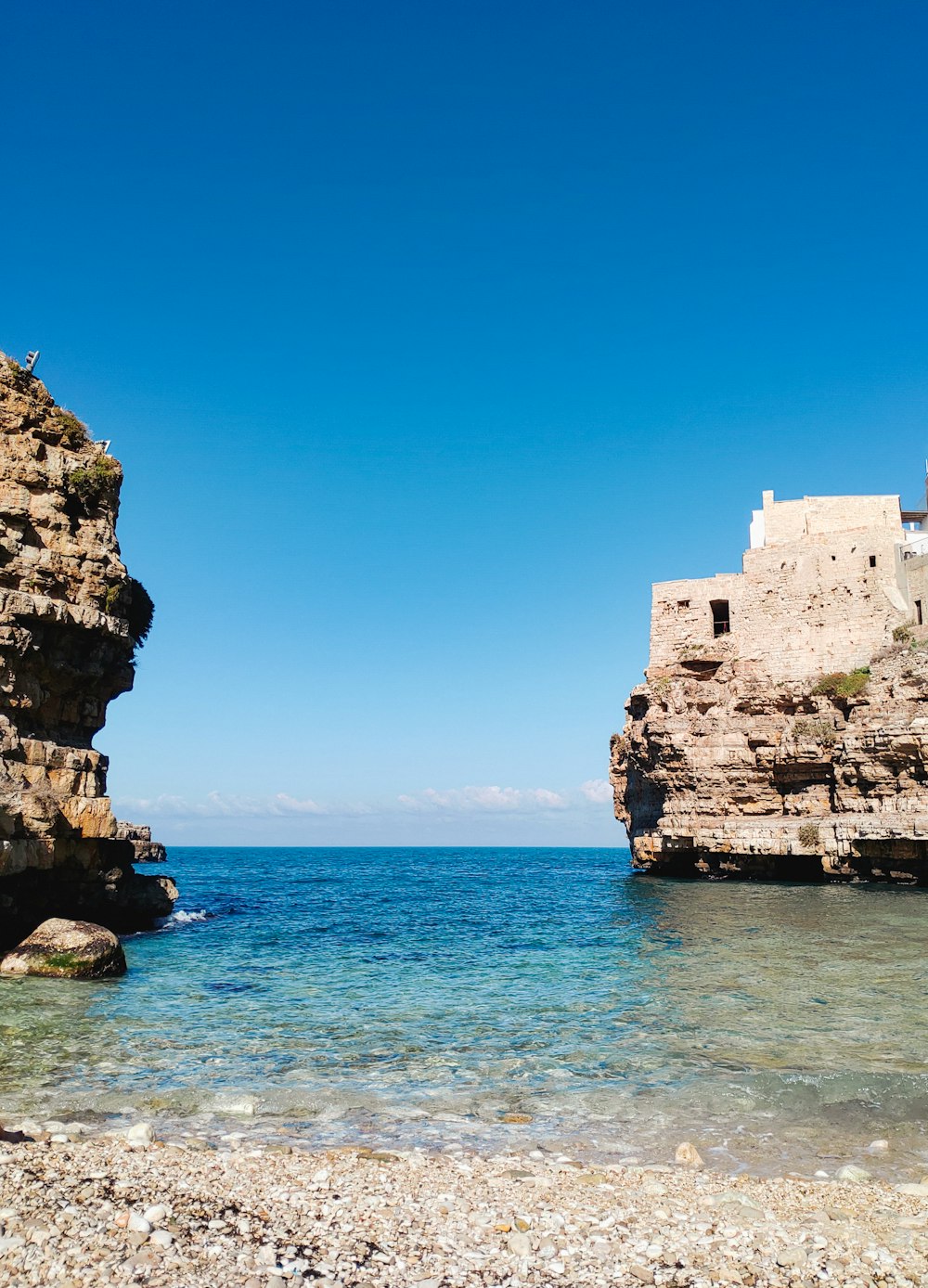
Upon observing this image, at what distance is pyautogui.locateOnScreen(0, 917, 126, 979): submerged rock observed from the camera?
15430 mm

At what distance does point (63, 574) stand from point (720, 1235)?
19587mm

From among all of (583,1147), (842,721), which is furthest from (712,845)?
(583,1147)

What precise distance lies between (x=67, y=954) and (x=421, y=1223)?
1226 centimetres

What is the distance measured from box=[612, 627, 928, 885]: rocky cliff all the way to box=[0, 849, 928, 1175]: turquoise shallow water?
48.2 feet

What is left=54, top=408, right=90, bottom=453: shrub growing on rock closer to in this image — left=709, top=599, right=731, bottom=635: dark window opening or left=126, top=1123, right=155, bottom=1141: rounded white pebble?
left=126, top=1123, right=155, bottom=1141: rounded white pebble

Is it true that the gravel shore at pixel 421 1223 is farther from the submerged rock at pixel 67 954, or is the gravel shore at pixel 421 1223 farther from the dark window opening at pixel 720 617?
the dark window opening at pixel 720 617

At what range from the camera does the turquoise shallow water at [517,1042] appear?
821 centimetres

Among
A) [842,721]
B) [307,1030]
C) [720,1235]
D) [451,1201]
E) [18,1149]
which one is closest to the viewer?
[720,1235]

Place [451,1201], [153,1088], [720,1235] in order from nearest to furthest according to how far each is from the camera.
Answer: [720,1235], [451,1201], [153,1088]

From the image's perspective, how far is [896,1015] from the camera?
41.7ft

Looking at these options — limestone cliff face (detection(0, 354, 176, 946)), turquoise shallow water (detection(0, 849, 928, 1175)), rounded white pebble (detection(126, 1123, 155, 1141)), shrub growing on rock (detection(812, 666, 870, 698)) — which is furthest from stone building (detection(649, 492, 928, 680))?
rounded white pebble (detection(126, 1123, 155, 1141))

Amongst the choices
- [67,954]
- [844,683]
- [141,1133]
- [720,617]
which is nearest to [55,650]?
[67,954]

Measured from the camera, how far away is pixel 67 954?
15648 mm

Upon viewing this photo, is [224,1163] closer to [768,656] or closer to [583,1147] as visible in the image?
[583,1147]
